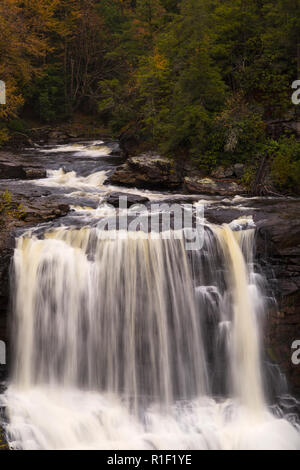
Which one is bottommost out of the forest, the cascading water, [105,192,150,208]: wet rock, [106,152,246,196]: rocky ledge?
the cascading water

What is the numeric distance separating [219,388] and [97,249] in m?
4.16

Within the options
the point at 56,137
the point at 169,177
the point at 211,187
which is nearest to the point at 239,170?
the point at 211,187

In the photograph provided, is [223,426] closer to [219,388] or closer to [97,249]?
[219,388]

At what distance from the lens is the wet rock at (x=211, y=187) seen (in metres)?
14.8

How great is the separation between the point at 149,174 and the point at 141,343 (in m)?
8.22

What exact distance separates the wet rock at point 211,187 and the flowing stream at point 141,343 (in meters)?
4.92

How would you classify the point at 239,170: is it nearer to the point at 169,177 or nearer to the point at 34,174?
the point at 169,177

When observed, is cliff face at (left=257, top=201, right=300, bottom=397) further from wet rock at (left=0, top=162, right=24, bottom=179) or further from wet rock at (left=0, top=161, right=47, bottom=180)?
wet rock at (left=0, top=162, right=24, bottom=179)

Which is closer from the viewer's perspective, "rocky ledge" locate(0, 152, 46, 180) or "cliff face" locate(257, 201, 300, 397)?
"cliff face" locate(257, 201, 300, 397)

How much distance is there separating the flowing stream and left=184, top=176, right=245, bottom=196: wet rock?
4.92m

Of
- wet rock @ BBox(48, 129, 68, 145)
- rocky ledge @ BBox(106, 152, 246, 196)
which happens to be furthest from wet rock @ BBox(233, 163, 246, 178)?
wet rock @ BBox(48, 129, 68, 145)

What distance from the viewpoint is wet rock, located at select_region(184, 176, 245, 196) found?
14.8 metres

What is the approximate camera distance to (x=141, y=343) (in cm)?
903

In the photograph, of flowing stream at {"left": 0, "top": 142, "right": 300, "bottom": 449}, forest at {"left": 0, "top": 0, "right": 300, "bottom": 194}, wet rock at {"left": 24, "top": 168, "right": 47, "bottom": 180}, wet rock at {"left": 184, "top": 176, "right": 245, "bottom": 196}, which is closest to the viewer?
flowing stream at {"left": 0, "top": 142, "right": 300, "bottom": 449}
